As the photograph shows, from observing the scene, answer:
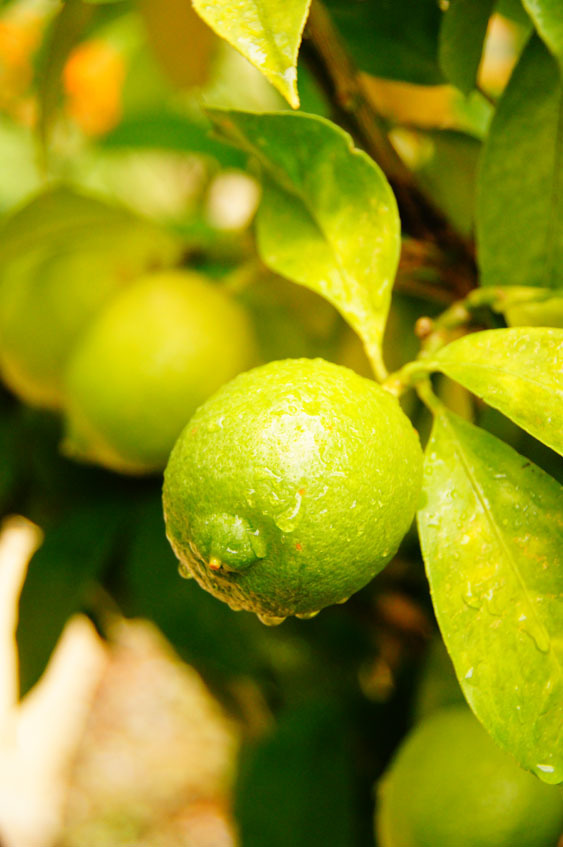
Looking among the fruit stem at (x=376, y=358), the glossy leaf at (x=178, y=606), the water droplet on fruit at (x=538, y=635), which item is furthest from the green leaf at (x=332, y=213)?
the glossy leaf at (x=178, y=606)

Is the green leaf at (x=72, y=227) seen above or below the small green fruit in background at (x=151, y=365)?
above

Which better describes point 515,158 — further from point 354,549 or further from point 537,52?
point 354,549

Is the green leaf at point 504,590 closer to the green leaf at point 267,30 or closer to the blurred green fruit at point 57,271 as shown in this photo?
the green leaf at point 267,30

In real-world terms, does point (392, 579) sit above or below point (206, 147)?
below

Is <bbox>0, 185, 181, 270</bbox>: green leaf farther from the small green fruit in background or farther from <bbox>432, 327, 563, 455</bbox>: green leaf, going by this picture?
<bbox>432, 327, 563, 455</bbox>: green leaf

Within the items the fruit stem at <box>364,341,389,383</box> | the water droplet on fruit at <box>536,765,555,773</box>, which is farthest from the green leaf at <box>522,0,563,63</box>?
the water droplet on fruit at <box>536,765,555,773</box>

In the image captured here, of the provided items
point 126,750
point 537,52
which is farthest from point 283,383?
point 126,750
